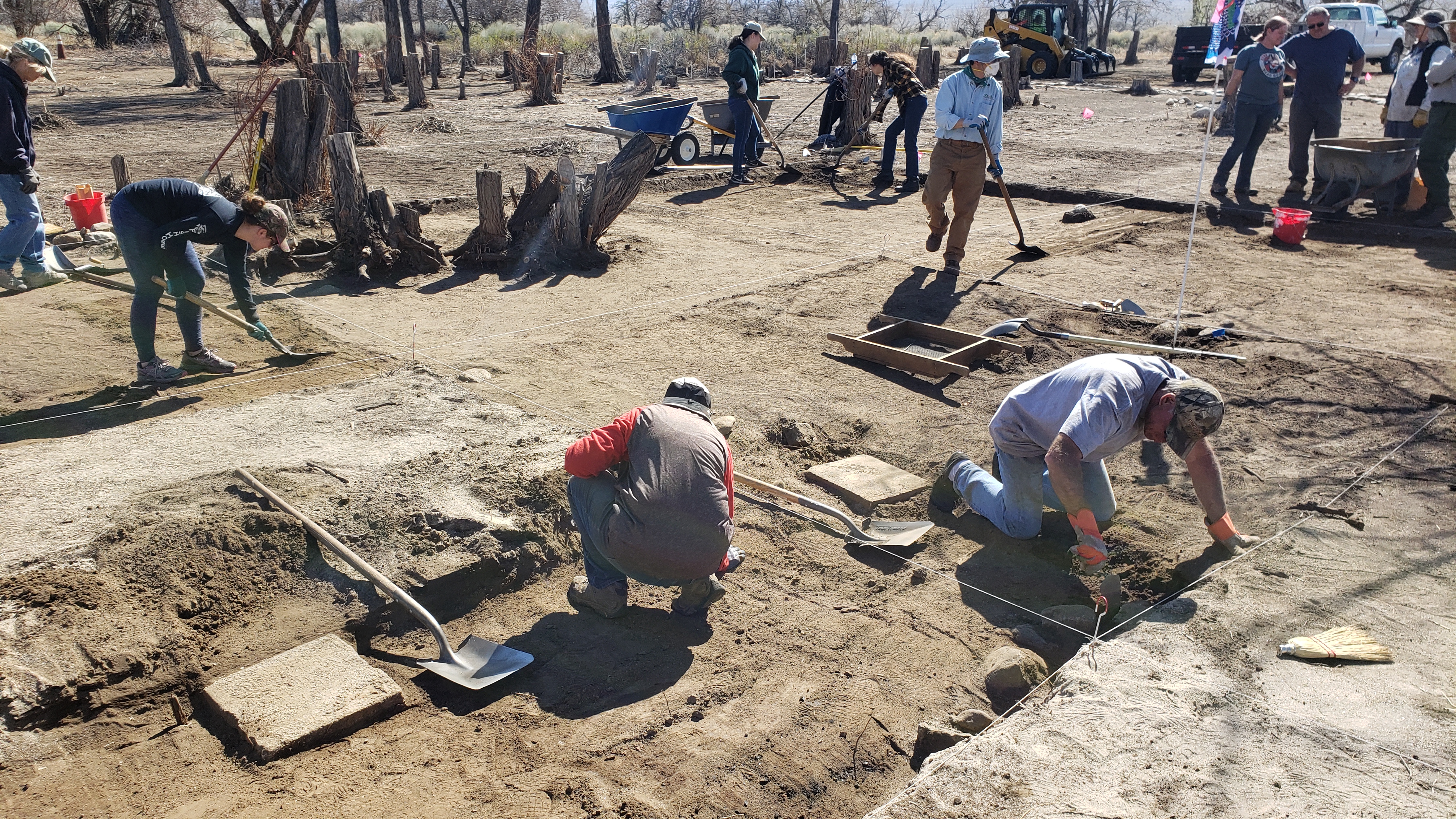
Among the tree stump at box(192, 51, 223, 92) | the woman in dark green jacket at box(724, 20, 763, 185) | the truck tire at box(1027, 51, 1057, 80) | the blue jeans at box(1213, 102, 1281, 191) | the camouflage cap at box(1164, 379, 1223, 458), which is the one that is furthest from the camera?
the truck tire at box(1027, 51, 1057, 80)

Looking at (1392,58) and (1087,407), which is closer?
(1087,407)

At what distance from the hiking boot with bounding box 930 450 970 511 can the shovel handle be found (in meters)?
2.47

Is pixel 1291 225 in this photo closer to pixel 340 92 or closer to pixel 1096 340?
pixel 1096 340

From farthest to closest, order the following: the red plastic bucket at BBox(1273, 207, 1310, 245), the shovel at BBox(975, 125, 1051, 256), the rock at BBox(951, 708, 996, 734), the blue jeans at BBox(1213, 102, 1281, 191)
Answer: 1. the blue jeans at BBox(1213, 102, 1281, 191)
2. the red plastic bucket at BBox(1273, 207, 1310, 245)
3. the shovel at BBox(975, 125, 1051, 256)
4. the rock at BBox(951, 708, 996, 734)

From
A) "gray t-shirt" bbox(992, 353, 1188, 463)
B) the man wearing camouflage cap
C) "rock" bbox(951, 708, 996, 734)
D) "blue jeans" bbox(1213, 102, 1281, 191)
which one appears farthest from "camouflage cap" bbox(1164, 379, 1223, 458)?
"blue jeans" bbox(1213, 102, 1281, 191)

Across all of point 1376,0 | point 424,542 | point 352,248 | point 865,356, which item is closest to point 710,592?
point 424,542

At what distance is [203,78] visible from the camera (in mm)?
20641

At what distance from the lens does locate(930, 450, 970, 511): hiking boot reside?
4766 mm

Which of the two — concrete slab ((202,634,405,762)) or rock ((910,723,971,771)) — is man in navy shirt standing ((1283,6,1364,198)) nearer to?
rock ((910,723,971,771))

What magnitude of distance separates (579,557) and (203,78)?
21.1 metres

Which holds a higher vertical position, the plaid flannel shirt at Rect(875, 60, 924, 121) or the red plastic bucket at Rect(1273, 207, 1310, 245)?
the plaid flannel shirt at Rect(875, 60, 924, 121)

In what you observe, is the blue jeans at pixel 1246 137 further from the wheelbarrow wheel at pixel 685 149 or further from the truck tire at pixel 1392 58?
the truck tire at pixel 1392 58

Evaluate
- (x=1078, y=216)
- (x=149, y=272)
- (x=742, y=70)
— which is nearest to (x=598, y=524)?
(x=149, y=272)

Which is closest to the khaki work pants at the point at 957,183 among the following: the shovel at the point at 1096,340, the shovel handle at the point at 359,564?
the shovel at the point at 1096,340
